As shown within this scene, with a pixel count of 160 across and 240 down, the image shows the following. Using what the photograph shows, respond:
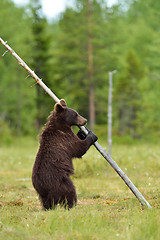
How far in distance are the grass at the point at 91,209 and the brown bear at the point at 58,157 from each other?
14.9 inches

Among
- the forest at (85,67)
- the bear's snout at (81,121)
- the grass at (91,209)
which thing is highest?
the bear's snout at (81,121)

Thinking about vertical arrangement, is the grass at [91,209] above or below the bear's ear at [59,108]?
below

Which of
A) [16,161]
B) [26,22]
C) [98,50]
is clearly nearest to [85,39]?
[98,50]

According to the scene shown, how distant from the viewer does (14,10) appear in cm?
5072

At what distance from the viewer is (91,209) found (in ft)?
23.2

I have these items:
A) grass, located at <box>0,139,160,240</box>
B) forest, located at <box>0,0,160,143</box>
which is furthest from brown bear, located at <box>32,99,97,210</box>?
forest, located at <box>0,0,160,143</box>

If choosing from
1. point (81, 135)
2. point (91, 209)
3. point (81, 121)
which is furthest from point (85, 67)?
point (91, 209)

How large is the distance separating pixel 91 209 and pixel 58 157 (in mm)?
1175

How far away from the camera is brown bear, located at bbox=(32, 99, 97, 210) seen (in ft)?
22.5

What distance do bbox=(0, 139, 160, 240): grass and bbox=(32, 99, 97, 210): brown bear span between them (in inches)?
14.9

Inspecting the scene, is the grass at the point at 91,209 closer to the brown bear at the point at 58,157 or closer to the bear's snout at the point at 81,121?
the brown bear at the point at 58,157

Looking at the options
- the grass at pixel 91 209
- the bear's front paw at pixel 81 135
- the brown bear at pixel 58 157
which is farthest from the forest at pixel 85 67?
the brown bear at pixel 58 157

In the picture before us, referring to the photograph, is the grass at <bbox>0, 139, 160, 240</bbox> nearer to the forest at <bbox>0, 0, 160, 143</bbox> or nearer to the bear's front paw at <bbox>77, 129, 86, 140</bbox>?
the bear's front paw at <bbox>77, 129, 86, 140</bbox>

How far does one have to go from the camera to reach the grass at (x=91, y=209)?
16.6 feet
